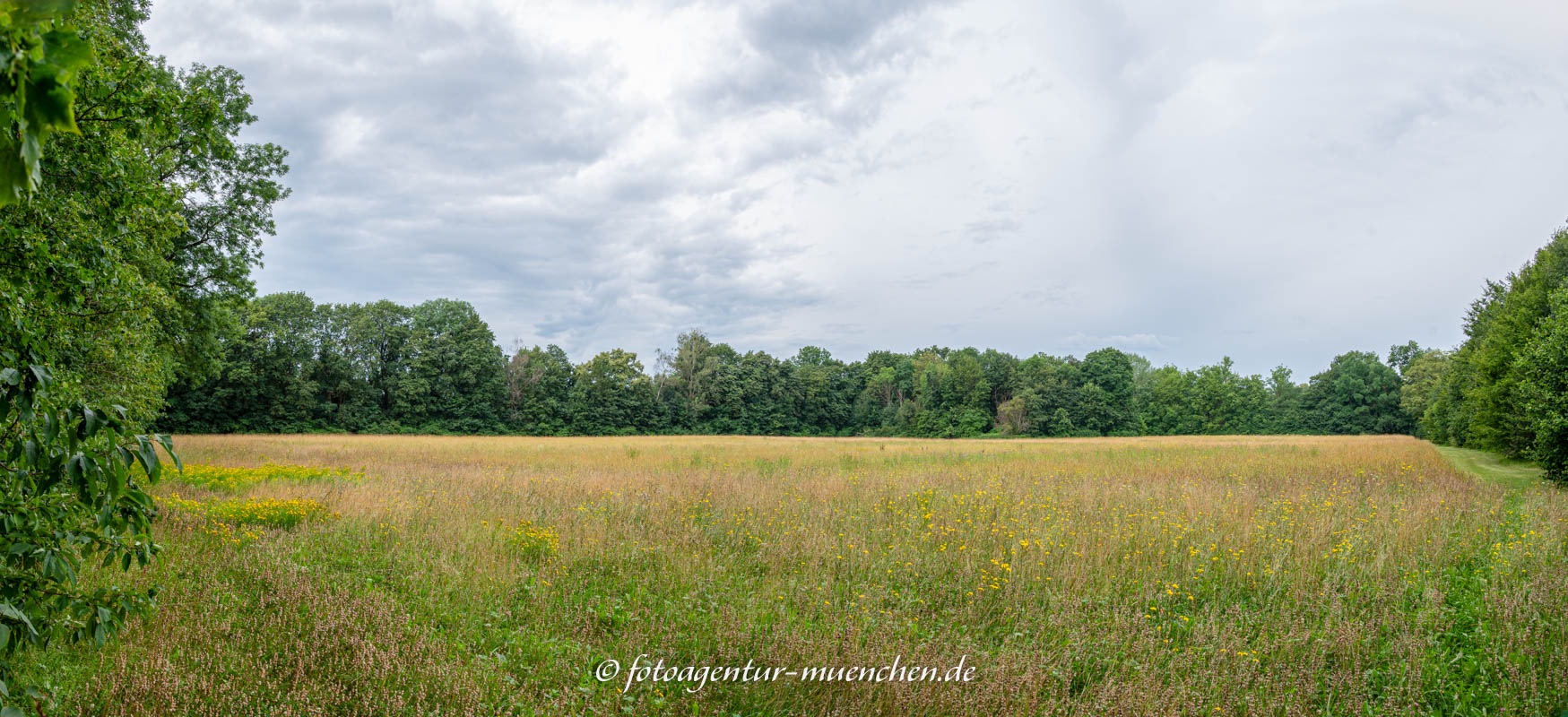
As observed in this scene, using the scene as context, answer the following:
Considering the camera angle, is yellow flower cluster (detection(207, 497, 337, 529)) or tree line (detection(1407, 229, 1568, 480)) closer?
yellow flower cluster (detection(207, 497, 337, 529))

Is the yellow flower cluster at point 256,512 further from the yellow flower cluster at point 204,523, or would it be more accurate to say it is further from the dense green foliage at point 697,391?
the dense green foliage at point 697,391

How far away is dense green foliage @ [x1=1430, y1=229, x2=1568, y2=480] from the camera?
14.9m

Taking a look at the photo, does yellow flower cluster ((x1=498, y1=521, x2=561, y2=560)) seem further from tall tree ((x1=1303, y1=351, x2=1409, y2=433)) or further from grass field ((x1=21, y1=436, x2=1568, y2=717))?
tall tree ((x1=1303, y1=351, x2=1409, y2=433))

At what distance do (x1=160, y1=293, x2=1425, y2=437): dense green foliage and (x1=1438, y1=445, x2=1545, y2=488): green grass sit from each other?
151 ft

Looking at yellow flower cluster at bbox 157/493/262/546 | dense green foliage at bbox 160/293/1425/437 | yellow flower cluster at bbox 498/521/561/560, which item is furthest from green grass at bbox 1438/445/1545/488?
dense green foliage at bbox 160/293/1425/437

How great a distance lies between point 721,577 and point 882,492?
5.12 m

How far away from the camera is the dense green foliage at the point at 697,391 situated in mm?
53406

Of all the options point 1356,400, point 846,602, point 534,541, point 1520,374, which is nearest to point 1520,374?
point 1520,374

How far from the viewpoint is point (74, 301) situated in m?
4.07

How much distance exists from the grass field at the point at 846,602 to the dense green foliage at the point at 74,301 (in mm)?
1071

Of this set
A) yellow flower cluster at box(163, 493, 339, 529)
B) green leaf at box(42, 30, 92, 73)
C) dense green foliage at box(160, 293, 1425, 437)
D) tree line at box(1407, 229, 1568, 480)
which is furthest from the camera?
dense green foliage at box(160, 293, 1425, 437)

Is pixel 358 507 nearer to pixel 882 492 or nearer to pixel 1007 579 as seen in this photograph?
pixel 882 492

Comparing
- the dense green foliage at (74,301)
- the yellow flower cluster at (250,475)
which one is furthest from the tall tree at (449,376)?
the yellow flower cluster at (250,475)

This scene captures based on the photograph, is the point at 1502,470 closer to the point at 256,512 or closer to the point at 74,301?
the point at 74,301
